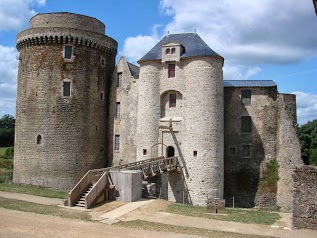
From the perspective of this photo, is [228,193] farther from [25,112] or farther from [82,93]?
[25,112]

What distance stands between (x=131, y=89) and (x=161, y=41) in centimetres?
479

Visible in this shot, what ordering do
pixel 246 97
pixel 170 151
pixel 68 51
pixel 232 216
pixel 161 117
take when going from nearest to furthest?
pixel 232 216 < pixel 170 151 < pixel 161 117 < pixel 246 97 < pixel 68 51

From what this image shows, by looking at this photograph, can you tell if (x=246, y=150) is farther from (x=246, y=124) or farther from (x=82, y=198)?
(x=82, y=198)

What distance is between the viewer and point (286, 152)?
27266 millimetres

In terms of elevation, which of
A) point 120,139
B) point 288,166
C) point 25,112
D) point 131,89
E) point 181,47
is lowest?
point 288,166

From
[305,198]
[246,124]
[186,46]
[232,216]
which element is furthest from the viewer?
[246,124]

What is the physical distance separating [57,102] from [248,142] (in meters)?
15.7

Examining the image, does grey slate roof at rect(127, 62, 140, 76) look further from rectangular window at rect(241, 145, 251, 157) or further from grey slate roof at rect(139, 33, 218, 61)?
rectangular window at rect(241, 145, 251, 157)

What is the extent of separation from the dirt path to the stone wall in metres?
5.84

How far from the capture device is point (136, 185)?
838 inches

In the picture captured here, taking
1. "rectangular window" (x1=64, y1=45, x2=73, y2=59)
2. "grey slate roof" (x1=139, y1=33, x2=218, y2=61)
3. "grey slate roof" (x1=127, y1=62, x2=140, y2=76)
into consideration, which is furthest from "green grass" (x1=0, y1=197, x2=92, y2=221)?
"grey slate roof" (x1=127, y1=62, x2=140, y2=76)

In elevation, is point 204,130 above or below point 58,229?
above

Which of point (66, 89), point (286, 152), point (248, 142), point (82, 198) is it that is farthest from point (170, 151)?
point (82, 198)

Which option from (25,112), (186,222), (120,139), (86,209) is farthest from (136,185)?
(25,112)
